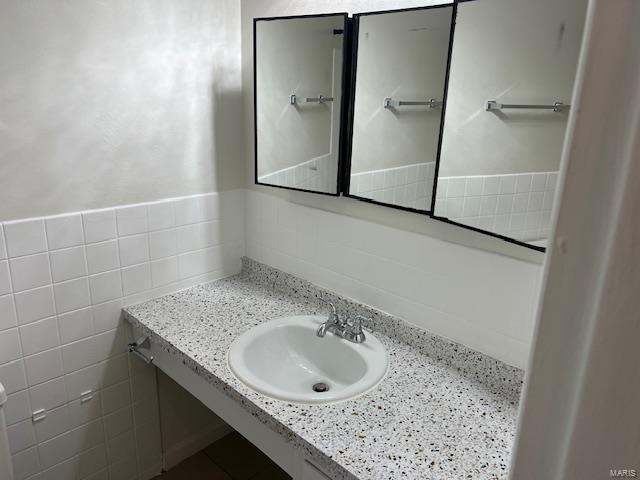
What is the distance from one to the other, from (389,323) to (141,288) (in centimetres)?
90

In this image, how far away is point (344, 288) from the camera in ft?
5.52

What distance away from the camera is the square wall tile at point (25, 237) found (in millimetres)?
1364

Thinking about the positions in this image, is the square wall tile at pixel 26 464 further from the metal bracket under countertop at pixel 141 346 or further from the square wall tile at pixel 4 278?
the square wall tile at pixel 4 278

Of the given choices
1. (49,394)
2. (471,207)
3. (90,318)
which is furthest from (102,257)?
(471,207)

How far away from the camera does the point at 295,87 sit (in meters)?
1.63

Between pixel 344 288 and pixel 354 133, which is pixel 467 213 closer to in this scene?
pixel 354 133

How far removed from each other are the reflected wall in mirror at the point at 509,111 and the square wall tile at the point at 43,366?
4.35 feet

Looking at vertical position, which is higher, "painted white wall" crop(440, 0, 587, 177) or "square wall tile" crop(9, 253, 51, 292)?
"painted white wall" crop(440, 0, 587, 177)

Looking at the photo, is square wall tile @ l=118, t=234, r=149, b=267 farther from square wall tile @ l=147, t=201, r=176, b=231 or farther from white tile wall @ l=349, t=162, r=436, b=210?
white tile wall @ l=349, t=162, r=436, b=210

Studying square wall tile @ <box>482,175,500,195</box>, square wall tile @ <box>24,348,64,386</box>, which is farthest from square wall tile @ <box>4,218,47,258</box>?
square wall tile @ <box>482,175,500,195</box>

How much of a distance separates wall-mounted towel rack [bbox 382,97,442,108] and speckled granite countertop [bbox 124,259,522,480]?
0.68 m

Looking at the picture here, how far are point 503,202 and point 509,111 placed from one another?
0.22 meters

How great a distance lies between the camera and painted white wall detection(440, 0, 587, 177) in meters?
1.00

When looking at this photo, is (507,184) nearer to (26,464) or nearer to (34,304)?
(34,304)
